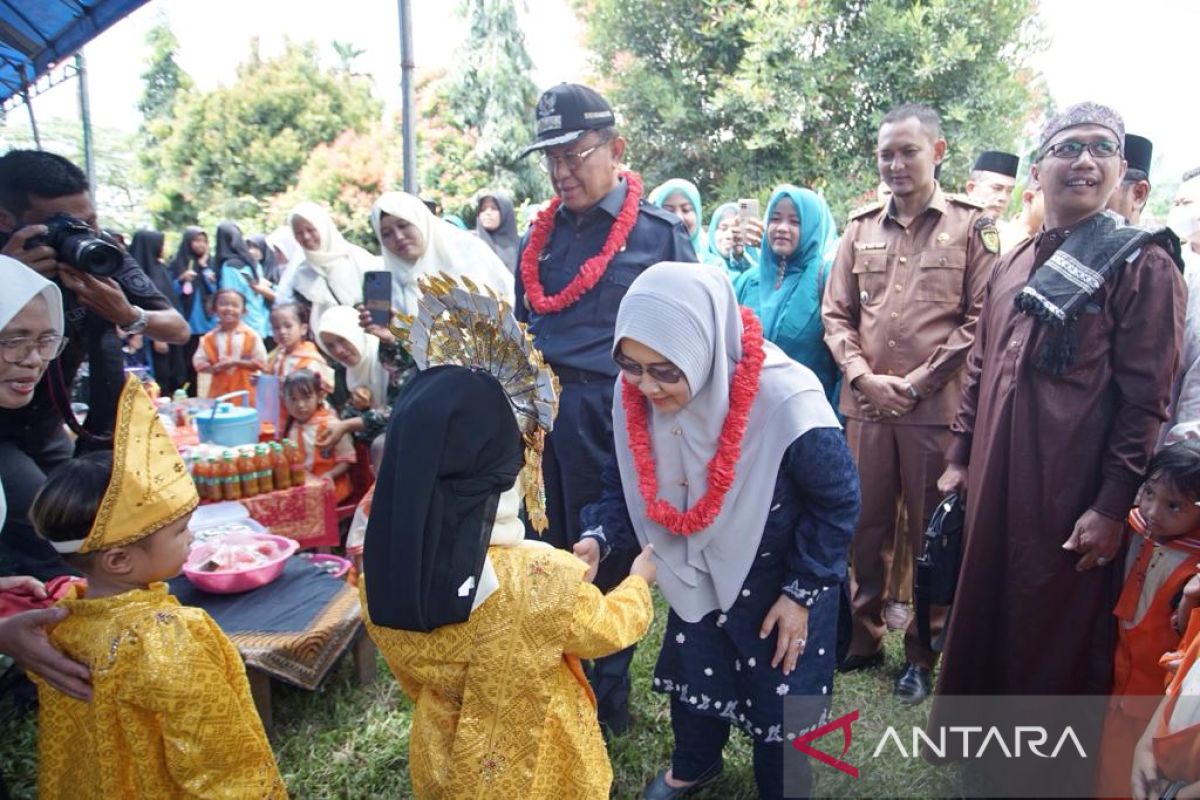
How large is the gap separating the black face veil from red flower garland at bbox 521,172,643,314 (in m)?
1.34

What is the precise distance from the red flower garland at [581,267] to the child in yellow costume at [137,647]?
1.50 m

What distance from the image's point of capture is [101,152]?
21.4 m

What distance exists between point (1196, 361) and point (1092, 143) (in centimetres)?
88

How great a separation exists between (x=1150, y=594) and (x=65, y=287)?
11.1 feet

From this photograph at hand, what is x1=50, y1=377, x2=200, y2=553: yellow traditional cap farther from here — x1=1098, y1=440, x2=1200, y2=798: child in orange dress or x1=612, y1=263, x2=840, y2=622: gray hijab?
x1=1098, y1=440, x2=1200, y2=798: child in orange dress

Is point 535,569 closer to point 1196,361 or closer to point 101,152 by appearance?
point 1196,361

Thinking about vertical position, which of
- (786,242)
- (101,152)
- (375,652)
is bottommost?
(375,652)

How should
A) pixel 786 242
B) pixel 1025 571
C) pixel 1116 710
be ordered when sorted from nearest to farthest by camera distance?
pixel 1116 710 → pixel 1025 571 → pixel 786 242

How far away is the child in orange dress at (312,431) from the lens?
4.35m

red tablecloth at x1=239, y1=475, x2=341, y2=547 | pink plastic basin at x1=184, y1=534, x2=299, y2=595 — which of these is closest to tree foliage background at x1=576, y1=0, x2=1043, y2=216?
red tablecloth at x1=239, y1=475, x2=341, y2=547

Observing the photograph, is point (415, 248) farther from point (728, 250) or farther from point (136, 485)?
point (136, 485)

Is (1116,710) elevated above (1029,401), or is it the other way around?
(1029,401)

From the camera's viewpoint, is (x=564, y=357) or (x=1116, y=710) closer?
(x=1116, y=710)

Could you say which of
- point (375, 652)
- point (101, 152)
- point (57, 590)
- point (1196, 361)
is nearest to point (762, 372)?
point (1196, 361)
